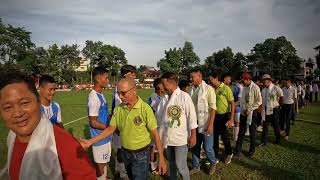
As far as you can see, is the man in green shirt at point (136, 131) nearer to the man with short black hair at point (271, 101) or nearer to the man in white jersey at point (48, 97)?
the man in white jersey at point (48, 97)

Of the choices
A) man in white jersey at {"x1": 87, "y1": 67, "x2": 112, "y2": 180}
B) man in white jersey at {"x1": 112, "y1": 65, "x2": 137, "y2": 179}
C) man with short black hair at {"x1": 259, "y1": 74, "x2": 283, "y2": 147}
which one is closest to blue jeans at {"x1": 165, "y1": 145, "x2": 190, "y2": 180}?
man in white jersey at {"x1": 87, "y1": 67, "x2": 112, "y2": 180}

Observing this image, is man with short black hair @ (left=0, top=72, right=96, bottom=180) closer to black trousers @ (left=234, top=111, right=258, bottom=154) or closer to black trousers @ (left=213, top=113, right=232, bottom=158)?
black trousers @ (left=213, top=113, right=232, bottom=158)

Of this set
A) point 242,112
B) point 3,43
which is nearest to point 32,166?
point 242,112

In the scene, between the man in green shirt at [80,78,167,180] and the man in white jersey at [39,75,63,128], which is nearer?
the man in green shirt at [80,78,167,180]

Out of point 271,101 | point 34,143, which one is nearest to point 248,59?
point 271,101

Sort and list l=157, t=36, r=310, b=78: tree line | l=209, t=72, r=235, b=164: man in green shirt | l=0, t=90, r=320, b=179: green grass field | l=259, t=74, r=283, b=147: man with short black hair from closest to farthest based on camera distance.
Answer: l=0, t=90, r=320, b=179: green grass field → l=209, t=72, r=235, b=164: man in green shirt → l=259, t=74, r=283, b=147: man with short black hair → l=157, t=36, r=310, b=78: tree line

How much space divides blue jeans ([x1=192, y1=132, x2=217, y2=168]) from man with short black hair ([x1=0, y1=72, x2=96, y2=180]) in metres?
5.35

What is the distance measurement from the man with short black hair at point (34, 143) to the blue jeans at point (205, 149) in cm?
535

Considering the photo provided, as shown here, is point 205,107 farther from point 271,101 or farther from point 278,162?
point 271,101

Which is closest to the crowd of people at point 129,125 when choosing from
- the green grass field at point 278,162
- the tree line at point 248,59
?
the green grass field at point 278,162

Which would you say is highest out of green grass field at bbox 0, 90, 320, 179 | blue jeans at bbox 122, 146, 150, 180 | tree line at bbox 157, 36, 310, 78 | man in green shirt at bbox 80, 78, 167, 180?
tree line at bbox 157, 36, 310, 78

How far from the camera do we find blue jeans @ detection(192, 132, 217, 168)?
23.5 ft

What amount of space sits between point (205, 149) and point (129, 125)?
120 inches

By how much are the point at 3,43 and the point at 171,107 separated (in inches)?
3757
